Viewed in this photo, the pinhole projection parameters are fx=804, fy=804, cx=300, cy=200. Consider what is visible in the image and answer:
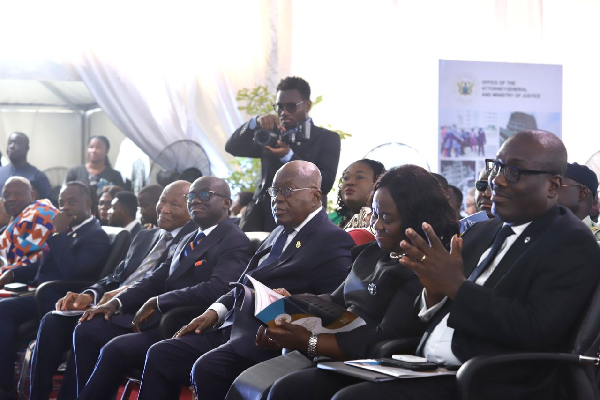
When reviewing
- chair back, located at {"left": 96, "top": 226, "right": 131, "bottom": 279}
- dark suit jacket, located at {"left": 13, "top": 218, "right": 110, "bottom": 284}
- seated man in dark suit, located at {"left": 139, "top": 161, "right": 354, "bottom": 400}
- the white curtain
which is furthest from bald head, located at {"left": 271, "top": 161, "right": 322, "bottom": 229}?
the white curtain

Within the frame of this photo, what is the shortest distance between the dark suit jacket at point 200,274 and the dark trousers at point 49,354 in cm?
54

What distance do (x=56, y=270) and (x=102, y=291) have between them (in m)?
0.83

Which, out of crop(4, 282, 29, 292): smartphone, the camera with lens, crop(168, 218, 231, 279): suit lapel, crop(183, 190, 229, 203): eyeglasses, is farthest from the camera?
crop(4, 282, 29, 292): smartphone

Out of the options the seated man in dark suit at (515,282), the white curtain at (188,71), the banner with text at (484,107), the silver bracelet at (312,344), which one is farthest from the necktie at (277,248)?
the white curtain at (188,71)

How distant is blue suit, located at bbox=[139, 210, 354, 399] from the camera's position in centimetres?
365

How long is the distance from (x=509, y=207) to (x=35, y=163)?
7.87 m

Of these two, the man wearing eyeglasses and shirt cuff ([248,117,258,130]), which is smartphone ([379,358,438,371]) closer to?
the man wearing eyeglasses

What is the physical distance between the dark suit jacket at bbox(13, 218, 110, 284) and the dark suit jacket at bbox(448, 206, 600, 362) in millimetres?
3782

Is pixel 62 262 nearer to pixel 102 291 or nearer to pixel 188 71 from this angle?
pixel 102 291

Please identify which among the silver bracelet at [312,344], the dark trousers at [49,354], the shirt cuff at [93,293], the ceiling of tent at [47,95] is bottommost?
the dark trousers at [49,354]

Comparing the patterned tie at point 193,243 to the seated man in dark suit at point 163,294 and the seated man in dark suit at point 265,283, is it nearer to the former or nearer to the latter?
the seated man in dark suit at point 163,294

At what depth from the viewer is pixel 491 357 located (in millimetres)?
2449

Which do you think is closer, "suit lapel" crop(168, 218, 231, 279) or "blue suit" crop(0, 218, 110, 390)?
"suit lapel" crop(168, 218, 231, 279)

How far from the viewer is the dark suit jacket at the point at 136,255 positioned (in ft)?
17.2
